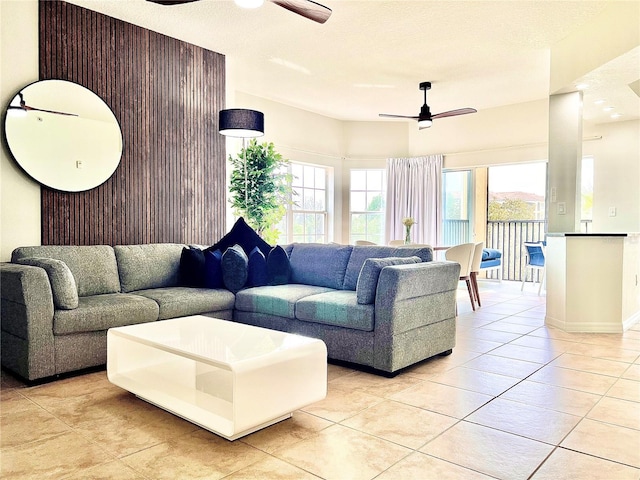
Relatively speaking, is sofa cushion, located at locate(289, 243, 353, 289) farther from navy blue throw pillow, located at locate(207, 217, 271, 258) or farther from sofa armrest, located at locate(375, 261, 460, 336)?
sofa armrest, located at locate(375, 261, 460, 336)

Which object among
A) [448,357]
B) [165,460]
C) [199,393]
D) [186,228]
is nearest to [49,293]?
[199,393]

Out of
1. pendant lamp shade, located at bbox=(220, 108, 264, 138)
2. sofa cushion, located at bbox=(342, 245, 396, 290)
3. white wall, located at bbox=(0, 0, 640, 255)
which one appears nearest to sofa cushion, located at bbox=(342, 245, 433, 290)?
sofa cushion, located at bbox=(342, 245, 396, 290)

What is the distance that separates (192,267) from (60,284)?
4.21ft

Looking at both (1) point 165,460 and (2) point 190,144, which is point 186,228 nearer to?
(2) point 190,144

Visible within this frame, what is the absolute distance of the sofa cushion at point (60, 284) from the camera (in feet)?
10.1

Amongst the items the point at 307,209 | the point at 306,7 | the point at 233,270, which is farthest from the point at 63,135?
the point at 307,209

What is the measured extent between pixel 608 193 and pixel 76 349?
6.63 metres

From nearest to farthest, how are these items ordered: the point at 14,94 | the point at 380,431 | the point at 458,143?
the point at 380,431 < the point at 14,94 < the point at 458,143

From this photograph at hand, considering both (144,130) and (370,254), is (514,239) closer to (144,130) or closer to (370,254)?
(370,254)

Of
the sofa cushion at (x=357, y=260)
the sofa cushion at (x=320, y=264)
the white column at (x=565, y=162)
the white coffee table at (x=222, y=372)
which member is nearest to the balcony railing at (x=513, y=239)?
the white column at (x=565, y=162)

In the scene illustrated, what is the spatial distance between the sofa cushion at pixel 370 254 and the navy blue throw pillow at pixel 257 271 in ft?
2.46

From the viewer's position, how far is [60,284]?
308 cm

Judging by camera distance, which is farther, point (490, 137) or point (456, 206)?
point (456, 206)

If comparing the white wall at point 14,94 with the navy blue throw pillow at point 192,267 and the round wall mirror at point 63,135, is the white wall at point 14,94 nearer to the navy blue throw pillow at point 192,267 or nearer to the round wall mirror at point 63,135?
the round wall mirror at point 63,135
